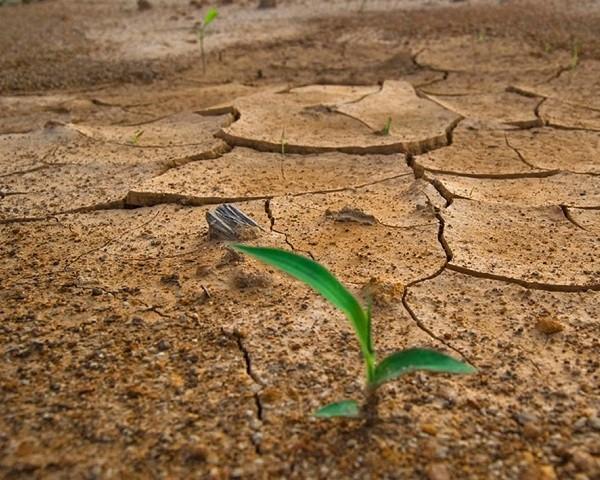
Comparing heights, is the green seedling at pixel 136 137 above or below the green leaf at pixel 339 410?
below

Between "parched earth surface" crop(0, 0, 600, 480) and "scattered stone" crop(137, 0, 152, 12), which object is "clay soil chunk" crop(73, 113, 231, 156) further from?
"scattered stone" crop(137, 0, 152, 12)

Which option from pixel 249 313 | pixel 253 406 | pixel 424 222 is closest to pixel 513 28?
pixel 424 222

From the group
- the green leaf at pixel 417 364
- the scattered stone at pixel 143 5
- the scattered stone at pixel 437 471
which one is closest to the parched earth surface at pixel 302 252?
the scattered stone at pixel 437 471

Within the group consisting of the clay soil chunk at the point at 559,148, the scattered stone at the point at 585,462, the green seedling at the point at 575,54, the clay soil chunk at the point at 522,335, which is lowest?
the clay soil chunk at the point at 559,148

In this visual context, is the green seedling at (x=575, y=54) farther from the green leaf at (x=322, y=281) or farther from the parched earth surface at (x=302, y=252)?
the green leaf at (x=322, y=281)

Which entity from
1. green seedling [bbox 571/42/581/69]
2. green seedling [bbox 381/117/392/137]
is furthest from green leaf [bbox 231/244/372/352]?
green seedling [bbox 571/42/581/69]

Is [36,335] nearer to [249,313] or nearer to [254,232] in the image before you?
[249,313]
